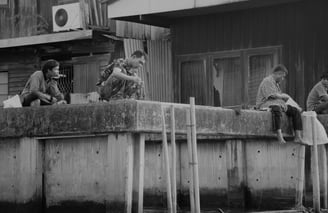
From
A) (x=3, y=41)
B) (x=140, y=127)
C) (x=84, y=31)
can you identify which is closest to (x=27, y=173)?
(x=140, y=127)

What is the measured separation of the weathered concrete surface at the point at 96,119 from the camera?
33.1 ft

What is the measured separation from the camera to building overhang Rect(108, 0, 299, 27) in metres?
16.3

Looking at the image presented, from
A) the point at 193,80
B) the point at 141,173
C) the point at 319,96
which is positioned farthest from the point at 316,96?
the point at 141,173

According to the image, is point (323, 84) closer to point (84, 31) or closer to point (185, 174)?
point (185, 174)

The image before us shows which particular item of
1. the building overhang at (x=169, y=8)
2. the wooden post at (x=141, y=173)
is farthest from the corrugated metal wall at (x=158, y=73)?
the wooden post at (x=141, y=173)

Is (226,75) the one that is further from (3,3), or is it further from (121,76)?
(3,3)

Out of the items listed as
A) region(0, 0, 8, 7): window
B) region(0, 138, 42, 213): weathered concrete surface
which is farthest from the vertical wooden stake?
region(0, 0, 8, 7): window

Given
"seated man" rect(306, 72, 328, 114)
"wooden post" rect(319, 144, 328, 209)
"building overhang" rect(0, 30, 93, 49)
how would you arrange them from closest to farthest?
"wooden post" rect(319, 144, 328, 209), "seated man" rect(306, 72, 328, 114), "building overhang" rect(0, 30, 93, 49)

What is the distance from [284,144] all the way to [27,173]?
4.49m

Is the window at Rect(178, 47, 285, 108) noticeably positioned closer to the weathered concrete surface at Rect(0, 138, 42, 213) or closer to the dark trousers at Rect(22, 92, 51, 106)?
the dark trousers at Rect(22, 92, 51, 106)

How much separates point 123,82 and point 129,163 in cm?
213

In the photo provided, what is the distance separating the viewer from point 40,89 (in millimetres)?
11625

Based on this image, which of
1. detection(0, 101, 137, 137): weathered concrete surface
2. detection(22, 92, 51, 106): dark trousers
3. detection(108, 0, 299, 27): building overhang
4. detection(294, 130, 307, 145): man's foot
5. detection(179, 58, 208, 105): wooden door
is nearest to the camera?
detection(0, 101, 137, 137): weathered concrete surface

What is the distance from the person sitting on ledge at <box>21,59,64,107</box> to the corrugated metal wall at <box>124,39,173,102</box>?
678 centimetres
